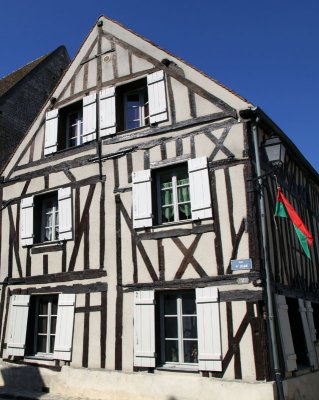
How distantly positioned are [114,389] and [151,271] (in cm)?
190

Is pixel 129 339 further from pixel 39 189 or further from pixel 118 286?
pixel 39 189

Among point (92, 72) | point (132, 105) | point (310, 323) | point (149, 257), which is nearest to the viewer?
point (149, 257)

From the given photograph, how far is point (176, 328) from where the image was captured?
Result: 6.54 m

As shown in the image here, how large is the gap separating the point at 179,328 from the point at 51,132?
4994 mm

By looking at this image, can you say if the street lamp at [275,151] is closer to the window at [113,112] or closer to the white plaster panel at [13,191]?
the window at [113,112]

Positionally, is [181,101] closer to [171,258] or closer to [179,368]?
[171,258]

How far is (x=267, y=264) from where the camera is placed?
19.9ft

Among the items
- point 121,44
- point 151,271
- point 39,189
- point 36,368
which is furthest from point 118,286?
point 121,44

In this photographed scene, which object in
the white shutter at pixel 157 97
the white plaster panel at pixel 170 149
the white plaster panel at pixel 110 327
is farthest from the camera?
the white shutter at pixel 157 97

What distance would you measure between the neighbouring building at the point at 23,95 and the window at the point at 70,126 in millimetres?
2279

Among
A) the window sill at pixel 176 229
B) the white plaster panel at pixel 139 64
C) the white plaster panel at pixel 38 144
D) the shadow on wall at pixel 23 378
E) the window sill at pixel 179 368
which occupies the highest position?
the white plaster panel at pixel 139 64

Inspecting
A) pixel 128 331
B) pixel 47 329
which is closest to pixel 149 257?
pixel 128 331

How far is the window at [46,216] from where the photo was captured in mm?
8102

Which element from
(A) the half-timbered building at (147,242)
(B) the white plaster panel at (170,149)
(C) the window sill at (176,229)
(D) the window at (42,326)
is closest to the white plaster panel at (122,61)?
(A) the half-timbered building at (147,242)
